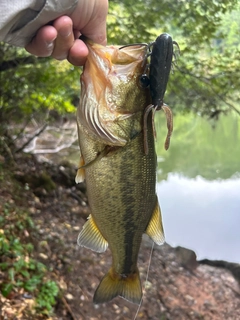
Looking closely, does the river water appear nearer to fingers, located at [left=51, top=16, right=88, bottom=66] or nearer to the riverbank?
the riverbank

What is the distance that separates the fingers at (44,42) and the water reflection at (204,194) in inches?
211

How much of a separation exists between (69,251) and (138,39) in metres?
2.96

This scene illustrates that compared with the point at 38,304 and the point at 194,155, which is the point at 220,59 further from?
the point at 194,155

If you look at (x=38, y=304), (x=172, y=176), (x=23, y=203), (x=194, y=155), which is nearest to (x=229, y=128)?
(x=194, y=155)

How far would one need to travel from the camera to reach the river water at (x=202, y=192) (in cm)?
669

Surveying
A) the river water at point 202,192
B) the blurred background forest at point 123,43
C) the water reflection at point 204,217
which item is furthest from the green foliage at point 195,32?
the water reflection at point 204,217

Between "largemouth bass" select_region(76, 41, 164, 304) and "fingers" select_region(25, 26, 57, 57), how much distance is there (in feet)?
0.56

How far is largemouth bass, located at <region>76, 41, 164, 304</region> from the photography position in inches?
63.5

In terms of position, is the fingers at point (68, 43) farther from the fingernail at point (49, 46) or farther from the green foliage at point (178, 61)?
the green foliage at point (178, 61)

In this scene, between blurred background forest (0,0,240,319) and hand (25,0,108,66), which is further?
blurred background forest (0,0,240,319)

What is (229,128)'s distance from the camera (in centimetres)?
1487

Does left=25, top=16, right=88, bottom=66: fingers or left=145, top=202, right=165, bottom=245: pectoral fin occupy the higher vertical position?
left=25, top=16, right=88, bottom=66: fingers

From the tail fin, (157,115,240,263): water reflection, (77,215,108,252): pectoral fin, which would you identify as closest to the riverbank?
(157,115,240,263): water reflection

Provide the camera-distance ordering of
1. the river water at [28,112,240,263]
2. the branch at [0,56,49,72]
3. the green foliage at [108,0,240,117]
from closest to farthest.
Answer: the green foliage at [108,0,240,117] < the branch at [0,56,49,72] < the river water at [28,112,240,263]
